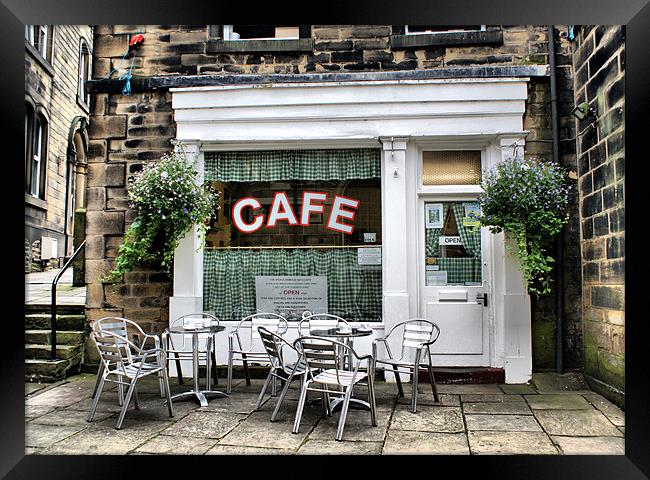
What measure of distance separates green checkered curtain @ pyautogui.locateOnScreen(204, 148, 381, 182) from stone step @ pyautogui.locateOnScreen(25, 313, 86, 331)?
2.52m

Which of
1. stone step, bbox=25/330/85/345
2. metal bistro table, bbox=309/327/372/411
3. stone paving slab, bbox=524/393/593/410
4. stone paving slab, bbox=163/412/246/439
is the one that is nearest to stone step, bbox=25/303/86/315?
stone step, bbox=25/330/85/345

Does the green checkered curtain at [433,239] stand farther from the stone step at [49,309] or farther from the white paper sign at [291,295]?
the stone step at [49,309]

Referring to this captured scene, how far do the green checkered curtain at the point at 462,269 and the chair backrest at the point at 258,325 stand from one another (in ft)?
6.75

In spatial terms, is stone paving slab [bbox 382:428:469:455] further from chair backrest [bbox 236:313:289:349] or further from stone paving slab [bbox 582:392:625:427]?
chair backrest [bbox 236:313:289:349]

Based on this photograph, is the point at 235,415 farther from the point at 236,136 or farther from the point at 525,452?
the point at 236,136

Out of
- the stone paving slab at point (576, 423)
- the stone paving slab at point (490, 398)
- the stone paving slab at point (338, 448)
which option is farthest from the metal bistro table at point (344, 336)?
the stone paving slab at point (576, 423)

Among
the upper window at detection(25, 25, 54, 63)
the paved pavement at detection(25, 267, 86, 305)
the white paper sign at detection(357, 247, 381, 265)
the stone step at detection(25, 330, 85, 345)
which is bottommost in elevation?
the stone step at detection(25, 330, 85, 345)

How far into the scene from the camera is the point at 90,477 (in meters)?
3.63

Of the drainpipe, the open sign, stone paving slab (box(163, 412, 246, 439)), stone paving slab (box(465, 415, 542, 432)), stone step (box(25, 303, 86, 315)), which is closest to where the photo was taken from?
stone paving slab (box(163, 412, 246, 439))

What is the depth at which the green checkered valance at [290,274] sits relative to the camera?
6.83 m

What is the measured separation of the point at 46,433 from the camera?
4.66 metres

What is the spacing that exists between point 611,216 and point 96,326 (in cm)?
537

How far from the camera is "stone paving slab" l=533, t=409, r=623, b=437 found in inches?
184
